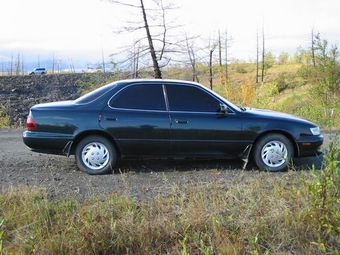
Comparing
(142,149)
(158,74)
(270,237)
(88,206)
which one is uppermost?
(158,74)

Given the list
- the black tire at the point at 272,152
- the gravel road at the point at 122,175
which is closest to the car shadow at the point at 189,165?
the gravel road at the point at 122,175

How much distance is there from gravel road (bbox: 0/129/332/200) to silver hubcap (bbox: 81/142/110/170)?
0.23m

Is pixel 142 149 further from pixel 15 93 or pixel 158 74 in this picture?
pixel 15 93

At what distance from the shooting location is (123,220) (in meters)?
4.30

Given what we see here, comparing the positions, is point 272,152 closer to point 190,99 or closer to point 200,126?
point 200,126

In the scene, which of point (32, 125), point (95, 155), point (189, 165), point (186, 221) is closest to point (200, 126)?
point (189, 165)

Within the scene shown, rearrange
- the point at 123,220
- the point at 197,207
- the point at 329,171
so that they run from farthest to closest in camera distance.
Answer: the point at 197,207
the point at 123,220
the point at 329,171

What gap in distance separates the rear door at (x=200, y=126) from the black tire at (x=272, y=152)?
0.31 metres

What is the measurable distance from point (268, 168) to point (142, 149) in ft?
6.94

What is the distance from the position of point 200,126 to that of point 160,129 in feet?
2.16

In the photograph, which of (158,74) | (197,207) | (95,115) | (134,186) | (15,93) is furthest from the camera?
(15,93)

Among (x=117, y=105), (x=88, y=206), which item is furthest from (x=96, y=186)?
(x=117, y=105)

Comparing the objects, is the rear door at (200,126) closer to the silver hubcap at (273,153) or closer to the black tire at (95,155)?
the silver hubcap at (273,153)

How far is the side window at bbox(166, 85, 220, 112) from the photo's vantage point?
21.6 ft
